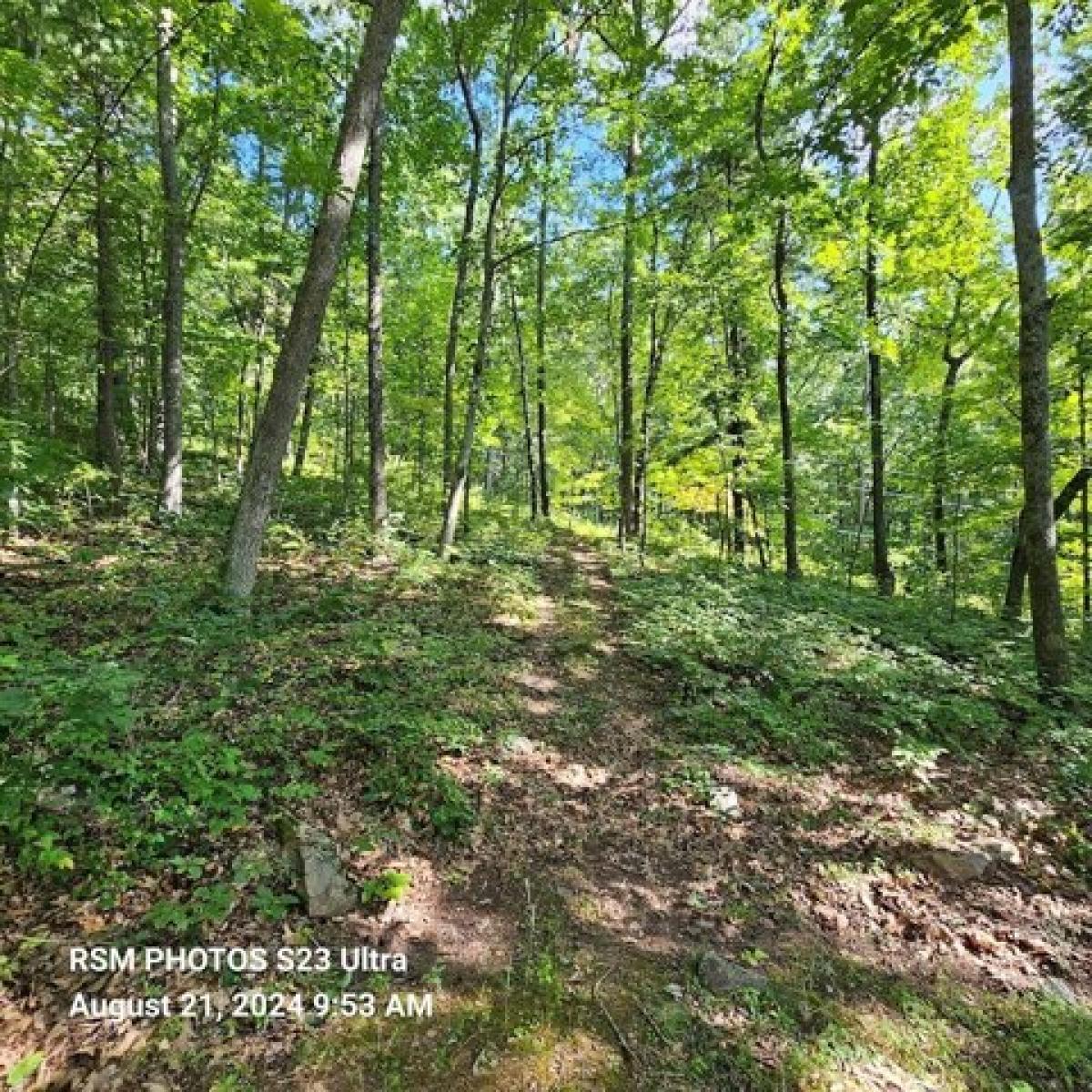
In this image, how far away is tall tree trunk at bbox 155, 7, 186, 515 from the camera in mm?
8727

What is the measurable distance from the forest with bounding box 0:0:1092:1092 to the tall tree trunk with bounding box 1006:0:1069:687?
0.05 m

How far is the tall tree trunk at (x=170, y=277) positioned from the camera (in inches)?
344

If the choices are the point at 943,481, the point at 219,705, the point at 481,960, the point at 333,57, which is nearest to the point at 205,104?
the point at 333,57

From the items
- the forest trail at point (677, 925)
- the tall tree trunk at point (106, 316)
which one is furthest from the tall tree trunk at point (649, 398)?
the tall tree trunk at point (106, 316)

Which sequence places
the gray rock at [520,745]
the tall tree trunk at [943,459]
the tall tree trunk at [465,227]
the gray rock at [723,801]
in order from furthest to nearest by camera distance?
the tall tree trunk at [465,227] < the tall tree trunk at [943,459] < the gray rock at [520,745] < the gray rock at [723,801]

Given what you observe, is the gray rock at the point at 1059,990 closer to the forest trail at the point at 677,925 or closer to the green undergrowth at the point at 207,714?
the forest trail at the point at 677,925

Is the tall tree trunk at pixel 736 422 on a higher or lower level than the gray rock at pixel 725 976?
higher

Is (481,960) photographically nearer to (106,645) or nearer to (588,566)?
(106,645)

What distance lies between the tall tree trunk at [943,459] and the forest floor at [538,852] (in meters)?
4.42

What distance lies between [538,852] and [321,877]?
1440 millimetres

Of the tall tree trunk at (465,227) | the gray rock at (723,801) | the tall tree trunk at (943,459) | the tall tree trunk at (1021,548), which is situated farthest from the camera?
the tall tree trunk at (1021,548)

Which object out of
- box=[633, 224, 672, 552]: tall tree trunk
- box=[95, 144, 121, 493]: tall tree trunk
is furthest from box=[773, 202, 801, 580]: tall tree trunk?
box=[95, 144, 121, 493]: tall tree trunk

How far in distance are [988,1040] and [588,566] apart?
952 centimetres

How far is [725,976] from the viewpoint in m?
3.42
